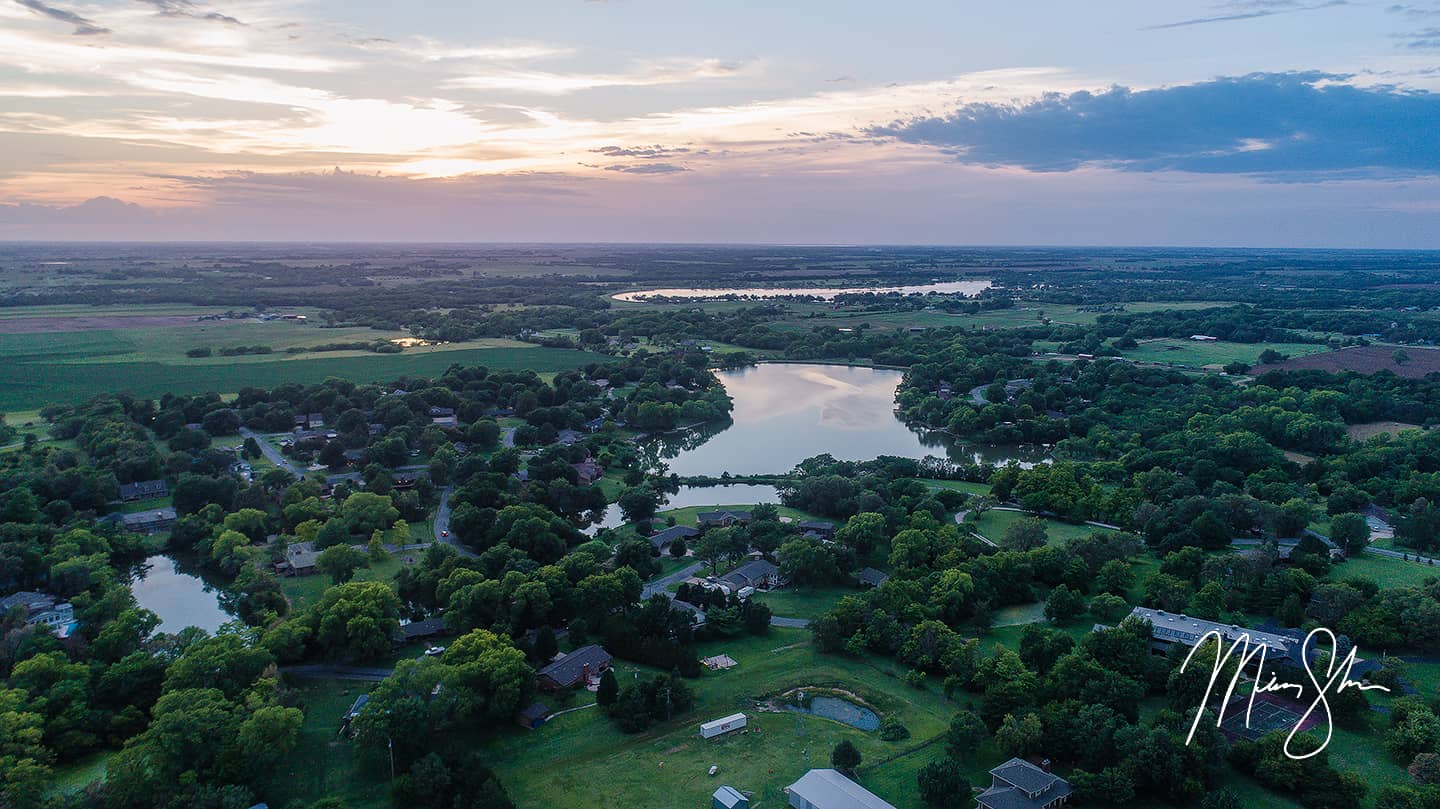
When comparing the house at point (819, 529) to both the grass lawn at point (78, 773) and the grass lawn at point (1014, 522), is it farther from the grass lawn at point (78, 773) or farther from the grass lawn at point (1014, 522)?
the grass lawn at point (78, 773)

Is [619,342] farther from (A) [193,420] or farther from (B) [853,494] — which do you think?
(B) [853,494]

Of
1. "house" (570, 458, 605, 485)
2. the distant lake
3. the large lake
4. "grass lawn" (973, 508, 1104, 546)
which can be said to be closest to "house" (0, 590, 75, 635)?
"house" (570, 458, 605, 485)

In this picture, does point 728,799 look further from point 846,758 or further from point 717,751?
point 846,758

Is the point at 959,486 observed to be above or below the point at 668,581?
above

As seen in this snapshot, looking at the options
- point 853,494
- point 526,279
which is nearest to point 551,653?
point 853,494

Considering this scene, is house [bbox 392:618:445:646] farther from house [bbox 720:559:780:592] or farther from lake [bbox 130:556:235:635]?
house [bbox 720:559:780:592]

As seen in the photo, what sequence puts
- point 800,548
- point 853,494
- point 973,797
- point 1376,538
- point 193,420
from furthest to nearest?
1. point 193,420
2. point 853,494
3. point 1376,538
4. point 800,548
5. point 973,797

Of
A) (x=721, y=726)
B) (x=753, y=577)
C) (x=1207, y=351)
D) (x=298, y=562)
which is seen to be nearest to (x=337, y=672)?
(x=298, y=562)
